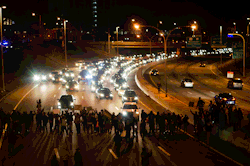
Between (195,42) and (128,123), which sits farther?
(195,42)

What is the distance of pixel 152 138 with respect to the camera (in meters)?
19.2

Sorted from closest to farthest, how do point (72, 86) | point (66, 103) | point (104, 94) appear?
point (66, 103)
point (104, 94)
point (72, 86)

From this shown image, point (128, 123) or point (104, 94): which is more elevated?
point (128, 123)

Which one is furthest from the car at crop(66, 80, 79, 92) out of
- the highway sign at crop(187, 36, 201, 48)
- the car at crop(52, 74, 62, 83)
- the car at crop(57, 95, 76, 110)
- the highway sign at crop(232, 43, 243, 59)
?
the highway sign at crop(232, 43, 243, 59)

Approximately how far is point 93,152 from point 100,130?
443 centimetres

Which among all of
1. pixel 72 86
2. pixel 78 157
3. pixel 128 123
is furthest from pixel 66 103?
pixel 78 157

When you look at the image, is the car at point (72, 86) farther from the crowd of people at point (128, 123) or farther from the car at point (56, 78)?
the crowd of people at point (128, 123)

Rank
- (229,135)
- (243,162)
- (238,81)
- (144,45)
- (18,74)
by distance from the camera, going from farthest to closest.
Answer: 1. (144,45)
2. (18,74)
3. (238,81)
4. (229,135)
5. (243,162)

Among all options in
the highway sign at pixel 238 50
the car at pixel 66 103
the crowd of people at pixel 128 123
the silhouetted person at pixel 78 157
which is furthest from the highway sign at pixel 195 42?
the silhouetted person at pixel 78 157

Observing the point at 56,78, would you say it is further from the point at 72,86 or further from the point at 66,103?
the point at 66,103

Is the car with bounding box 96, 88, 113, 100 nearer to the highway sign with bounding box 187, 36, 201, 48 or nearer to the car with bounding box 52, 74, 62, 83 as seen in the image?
the car with bounding box 52, 74, 62, 83

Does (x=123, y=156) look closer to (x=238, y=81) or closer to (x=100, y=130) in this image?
(x=100, y=130)

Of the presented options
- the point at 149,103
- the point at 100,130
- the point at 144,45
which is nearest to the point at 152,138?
the point at 100,130

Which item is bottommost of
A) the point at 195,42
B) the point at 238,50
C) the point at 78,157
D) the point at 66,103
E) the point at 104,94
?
the point at 104,94
